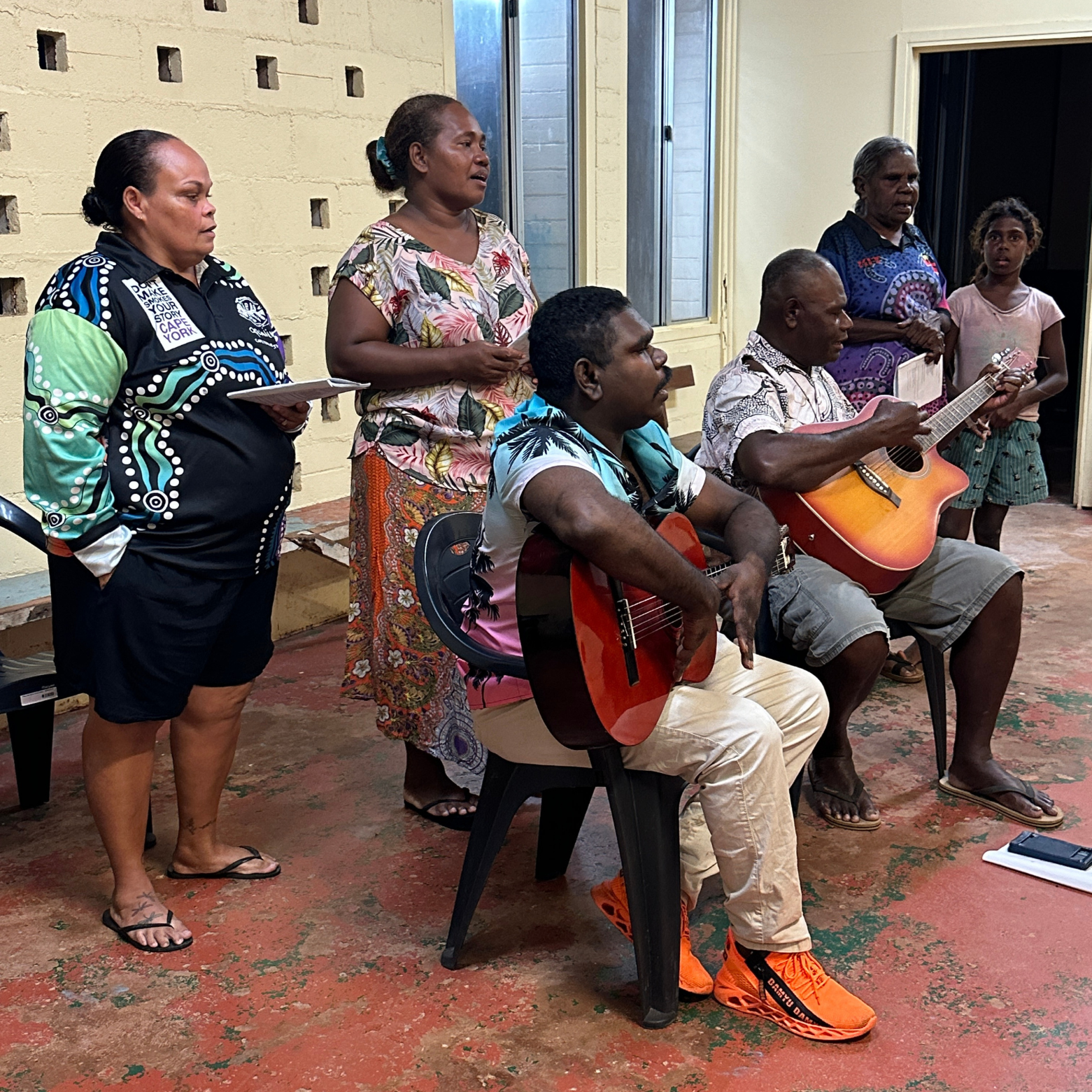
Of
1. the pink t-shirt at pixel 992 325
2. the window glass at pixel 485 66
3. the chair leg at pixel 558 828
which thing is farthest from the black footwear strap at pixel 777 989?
the window glass at pixel 485 66

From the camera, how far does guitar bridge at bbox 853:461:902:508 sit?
3080 mm

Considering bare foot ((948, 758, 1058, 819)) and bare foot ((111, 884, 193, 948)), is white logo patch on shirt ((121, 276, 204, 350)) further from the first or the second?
bare foot ((948, 758, 1058, 819))

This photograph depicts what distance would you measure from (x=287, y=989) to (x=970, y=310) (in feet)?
12.1

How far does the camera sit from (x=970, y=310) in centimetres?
486

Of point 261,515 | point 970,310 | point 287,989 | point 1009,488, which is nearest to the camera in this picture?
point 287,989

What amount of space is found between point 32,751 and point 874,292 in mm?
2784

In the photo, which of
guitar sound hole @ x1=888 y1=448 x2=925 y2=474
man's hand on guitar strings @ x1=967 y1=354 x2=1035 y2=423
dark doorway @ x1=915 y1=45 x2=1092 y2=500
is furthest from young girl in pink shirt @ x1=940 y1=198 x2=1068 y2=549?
dark doorway @ x1=915 y1=45 x2=1092 y2=500

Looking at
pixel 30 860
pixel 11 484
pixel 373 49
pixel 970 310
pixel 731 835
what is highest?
pixel 373 49

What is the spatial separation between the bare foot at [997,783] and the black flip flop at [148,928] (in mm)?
1910

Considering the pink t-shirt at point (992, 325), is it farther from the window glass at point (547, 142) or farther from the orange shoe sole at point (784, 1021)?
the orange shoe sole at point (784, 1021)

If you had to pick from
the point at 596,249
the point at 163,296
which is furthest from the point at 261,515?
the point at 596,249

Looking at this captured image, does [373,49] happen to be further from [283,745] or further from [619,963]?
[619,963]

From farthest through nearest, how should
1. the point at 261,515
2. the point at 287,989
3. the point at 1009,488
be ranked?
1. the point at 1009,488
2. the point at 261,515
3. the point at 287,989

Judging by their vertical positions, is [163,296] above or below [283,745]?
above
